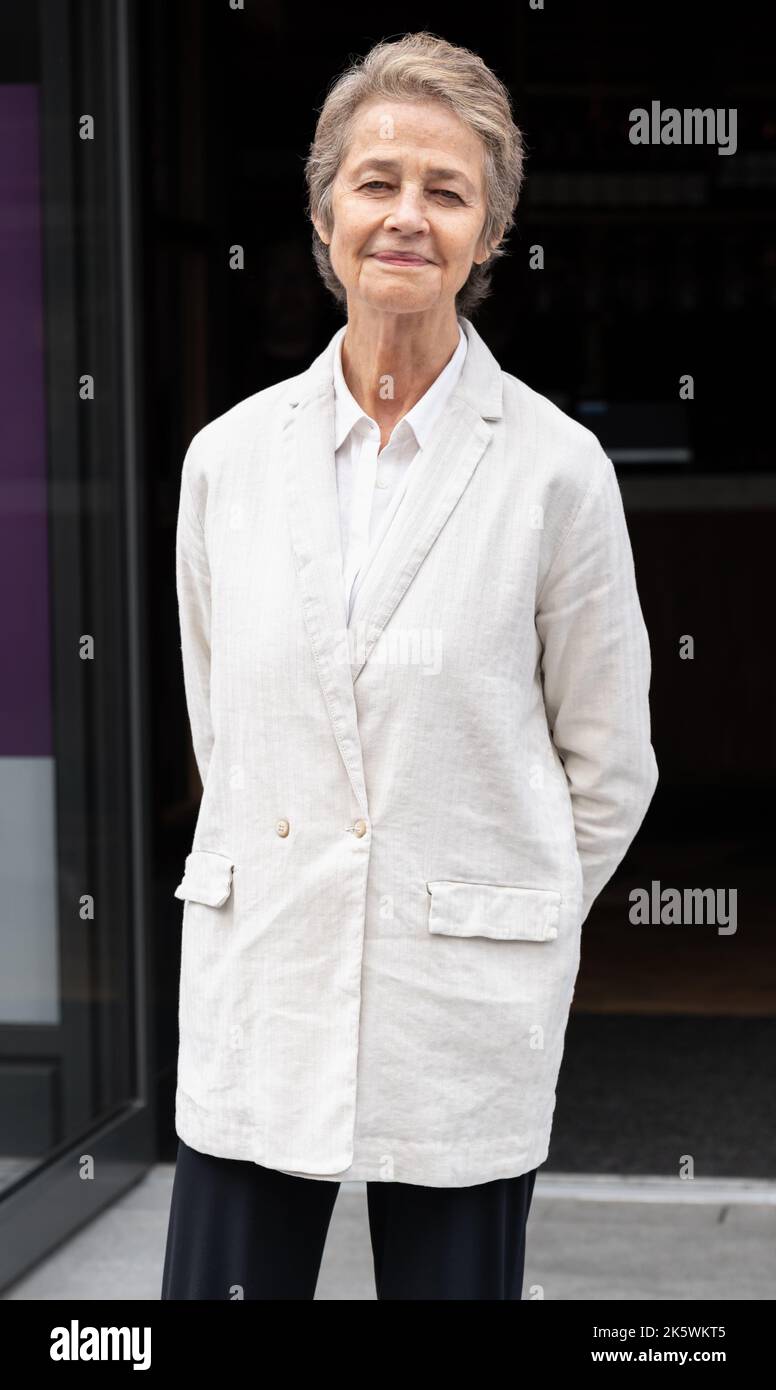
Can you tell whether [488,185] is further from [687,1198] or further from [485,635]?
[687,1198]

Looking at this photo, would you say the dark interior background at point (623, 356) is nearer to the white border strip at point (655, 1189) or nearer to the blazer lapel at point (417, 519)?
the white border strip at point (655, 1189)

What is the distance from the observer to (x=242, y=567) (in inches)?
71.1

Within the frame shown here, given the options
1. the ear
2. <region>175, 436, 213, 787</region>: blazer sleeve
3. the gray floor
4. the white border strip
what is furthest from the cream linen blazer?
the white border strip

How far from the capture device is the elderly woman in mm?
1734

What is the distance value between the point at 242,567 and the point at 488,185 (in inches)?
17.2

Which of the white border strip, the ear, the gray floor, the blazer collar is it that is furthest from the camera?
the white border strip

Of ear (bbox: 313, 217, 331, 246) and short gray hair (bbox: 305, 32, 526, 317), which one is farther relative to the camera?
ear (bbox: 313, 217, 331, 246)

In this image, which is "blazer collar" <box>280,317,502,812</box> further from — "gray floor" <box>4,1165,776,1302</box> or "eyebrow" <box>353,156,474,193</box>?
"gray floor" <box>4,1165,776,1302</box>

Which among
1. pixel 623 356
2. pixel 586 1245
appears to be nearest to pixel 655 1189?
pixel 586 1245

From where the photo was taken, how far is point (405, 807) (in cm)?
173

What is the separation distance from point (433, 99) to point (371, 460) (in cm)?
34

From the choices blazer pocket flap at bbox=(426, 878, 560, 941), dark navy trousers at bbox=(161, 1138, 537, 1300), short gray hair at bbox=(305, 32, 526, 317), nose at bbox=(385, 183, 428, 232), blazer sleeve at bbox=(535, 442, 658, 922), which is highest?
short gray hair at bbox=(305, 32, 526, 317)

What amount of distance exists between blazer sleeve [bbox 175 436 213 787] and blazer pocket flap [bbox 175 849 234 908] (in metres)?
0.11
